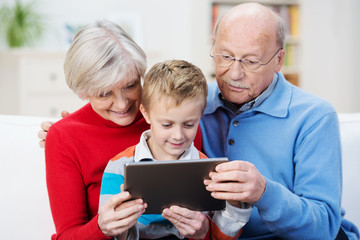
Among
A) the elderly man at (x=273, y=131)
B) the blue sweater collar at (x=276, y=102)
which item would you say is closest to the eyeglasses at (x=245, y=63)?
the elderly man at (x=273, y=131)

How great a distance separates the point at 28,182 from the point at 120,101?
1.80 feet

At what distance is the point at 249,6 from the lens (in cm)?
162

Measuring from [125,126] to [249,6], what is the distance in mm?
640

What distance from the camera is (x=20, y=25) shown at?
4.38m

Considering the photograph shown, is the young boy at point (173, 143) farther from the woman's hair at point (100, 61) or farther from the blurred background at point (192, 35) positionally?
the blurred background at point (192, 35)

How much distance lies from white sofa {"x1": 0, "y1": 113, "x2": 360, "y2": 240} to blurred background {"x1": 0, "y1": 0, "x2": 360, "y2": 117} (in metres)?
2.67

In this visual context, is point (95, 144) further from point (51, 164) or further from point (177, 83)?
point (177, 83)

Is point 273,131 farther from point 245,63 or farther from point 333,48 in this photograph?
point 333,48

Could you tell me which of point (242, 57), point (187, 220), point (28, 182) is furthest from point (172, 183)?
point (28, 182)

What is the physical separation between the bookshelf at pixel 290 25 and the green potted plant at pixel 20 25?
186cm

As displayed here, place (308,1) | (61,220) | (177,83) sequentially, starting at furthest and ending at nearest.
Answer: (308,1) → (61,220) → (177,83)

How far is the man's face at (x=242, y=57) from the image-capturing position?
1.56 m

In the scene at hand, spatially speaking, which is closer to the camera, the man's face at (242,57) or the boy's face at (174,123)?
the boy's face at (174,123)

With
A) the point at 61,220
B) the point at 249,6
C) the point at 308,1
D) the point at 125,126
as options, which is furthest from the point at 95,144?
the point at 308,1
